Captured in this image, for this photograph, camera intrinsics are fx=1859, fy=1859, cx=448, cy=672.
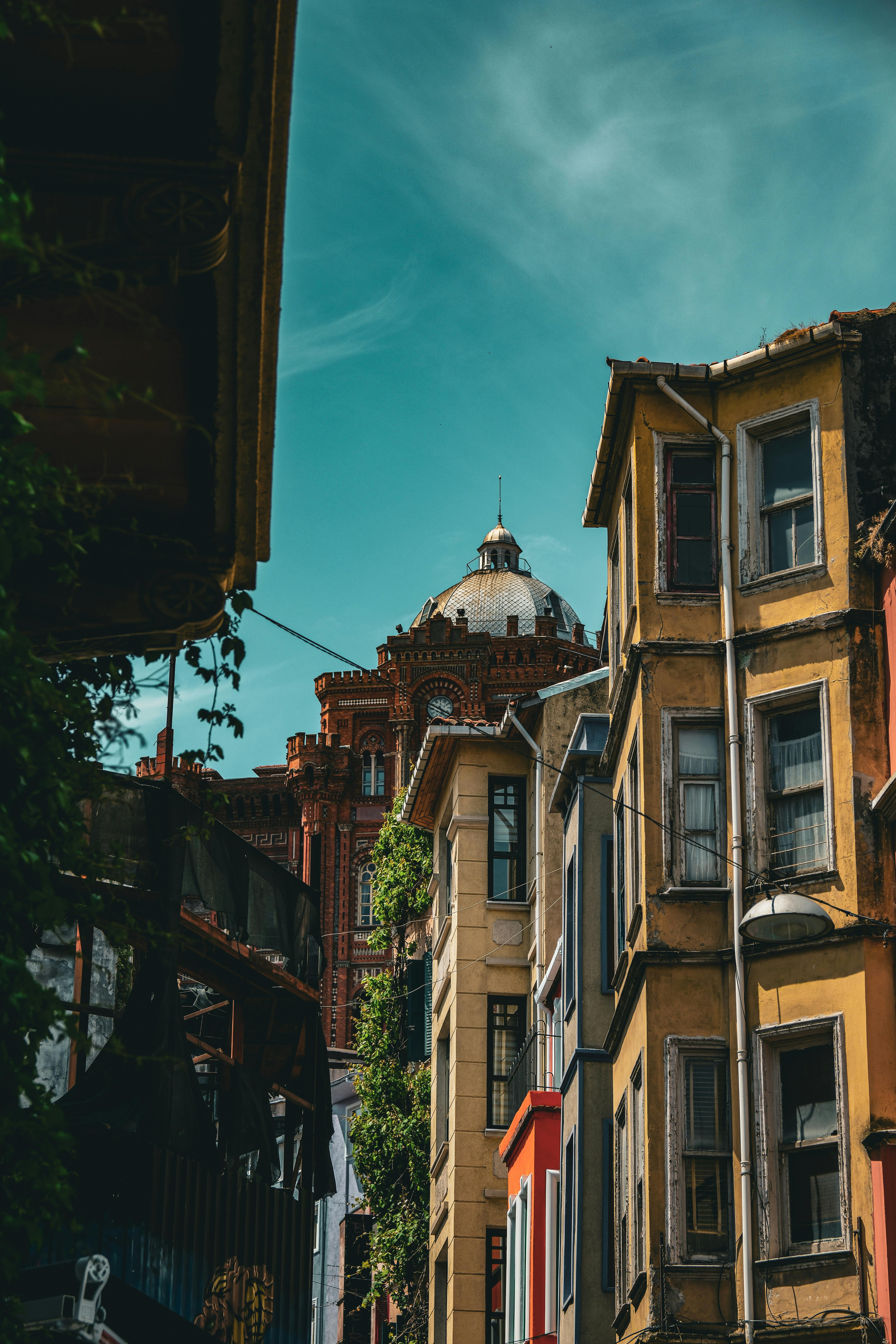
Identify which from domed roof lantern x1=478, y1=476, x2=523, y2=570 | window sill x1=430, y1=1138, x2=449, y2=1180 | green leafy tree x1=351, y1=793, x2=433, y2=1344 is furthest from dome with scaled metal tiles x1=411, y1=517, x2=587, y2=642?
window sill x1=430, y1=1138, x2=449, y2=1180

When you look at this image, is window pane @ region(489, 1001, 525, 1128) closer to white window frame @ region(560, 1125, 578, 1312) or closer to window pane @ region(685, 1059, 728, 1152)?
white window frame @ region(560, 1125, 578, 1312)

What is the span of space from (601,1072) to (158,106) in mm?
14839

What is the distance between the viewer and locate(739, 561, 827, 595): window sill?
58.5ft

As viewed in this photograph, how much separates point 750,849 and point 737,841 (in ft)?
0.55

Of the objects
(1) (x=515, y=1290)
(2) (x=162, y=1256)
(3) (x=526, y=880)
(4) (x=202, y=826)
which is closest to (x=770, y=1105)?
(2) (x=162, y=1256)

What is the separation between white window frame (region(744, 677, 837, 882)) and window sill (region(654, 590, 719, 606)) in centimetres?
123

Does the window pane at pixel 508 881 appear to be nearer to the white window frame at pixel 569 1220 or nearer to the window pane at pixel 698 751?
the white window frame at pixel 569 1220

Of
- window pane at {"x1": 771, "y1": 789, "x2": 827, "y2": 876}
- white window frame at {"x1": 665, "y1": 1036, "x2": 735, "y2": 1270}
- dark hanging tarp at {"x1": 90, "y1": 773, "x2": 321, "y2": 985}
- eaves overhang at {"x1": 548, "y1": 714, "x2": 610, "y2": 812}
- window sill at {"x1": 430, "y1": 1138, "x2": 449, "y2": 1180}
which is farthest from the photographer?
window sill at {"x1": 430, "y1": 1138, "x2": 449, "y2": 1180}

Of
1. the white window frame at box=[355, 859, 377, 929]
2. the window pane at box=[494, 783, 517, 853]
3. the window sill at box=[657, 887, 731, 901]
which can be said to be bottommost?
the window sill at box=[657, 887, 731, 901]

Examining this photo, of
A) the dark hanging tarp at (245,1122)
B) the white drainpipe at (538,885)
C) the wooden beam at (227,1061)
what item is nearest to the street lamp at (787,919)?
the wooden beam at (227,1061)

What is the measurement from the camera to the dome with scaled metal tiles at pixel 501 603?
107 m

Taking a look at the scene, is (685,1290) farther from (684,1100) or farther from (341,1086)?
(341,1086)

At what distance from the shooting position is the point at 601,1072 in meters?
20.8

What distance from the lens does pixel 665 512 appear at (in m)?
19.2
